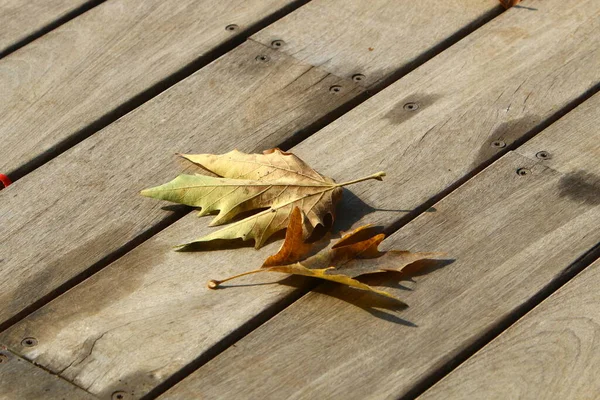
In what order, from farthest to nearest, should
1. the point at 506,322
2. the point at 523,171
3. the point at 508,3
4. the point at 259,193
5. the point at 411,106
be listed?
the point at 508,3 < the point at 411,106 < the point at 523,171 < the point at 259,193 < the point at 506,322

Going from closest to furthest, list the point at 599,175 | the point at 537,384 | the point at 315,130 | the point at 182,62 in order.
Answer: the point at 537,384
the point at 599,175
the point at 315,130
the point at 182,62

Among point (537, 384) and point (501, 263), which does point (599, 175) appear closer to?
point (501, 263)

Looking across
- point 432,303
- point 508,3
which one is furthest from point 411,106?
point 432,303

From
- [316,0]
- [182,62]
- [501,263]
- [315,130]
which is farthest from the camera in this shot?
[316,0]

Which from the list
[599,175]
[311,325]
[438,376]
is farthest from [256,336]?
[599,175]

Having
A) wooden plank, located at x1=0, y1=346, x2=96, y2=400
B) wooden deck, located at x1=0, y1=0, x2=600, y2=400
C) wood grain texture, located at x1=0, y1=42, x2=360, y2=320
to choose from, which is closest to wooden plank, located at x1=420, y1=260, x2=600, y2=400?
wooden deck, located at x1=0, y1=0, x2=600, y2=400

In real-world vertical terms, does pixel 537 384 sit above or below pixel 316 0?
below

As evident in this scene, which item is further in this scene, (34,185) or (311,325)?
(34,185)

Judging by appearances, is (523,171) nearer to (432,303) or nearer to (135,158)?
(432,303)
